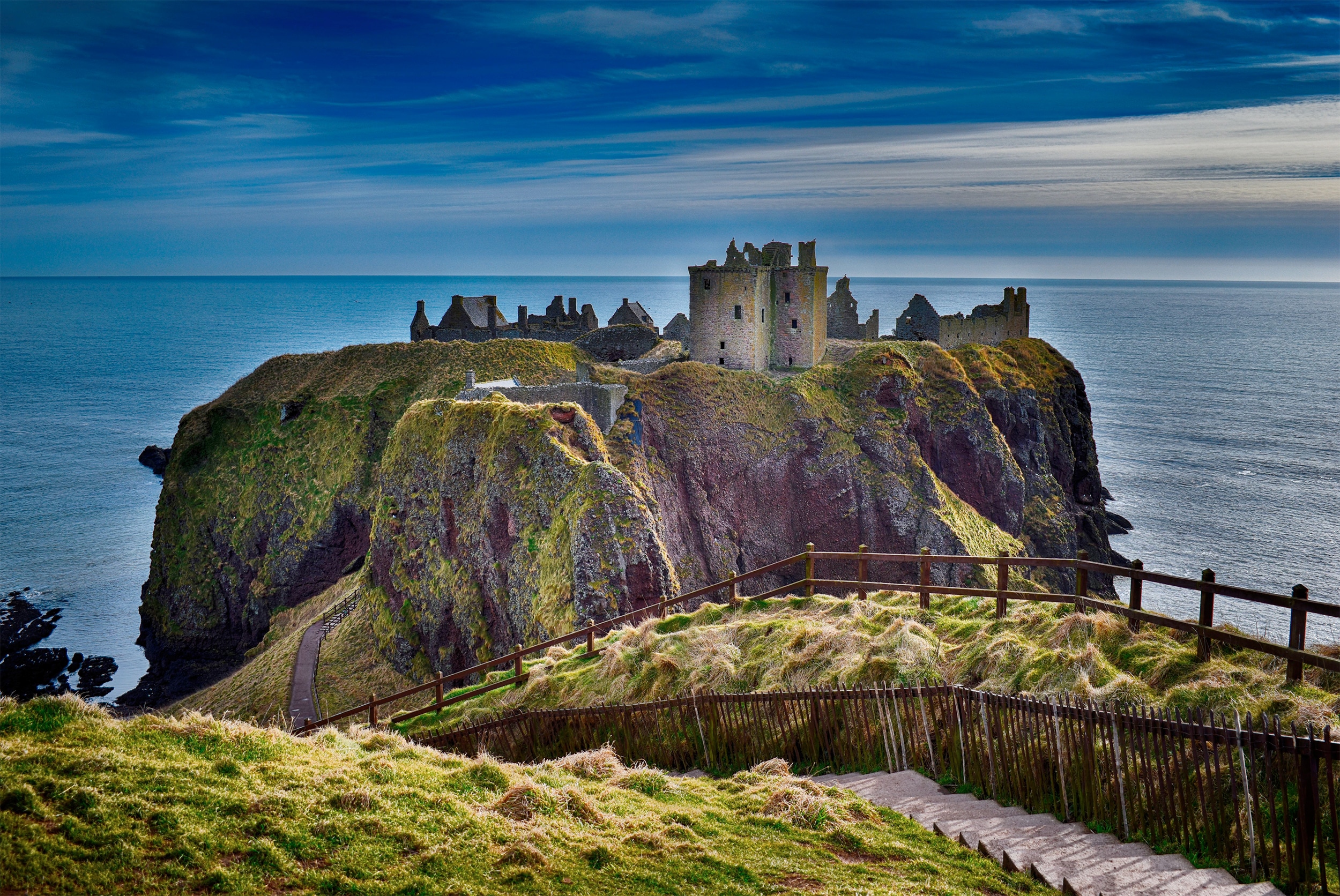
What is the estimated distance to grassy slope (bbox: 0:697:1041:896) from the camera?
31.9 ft

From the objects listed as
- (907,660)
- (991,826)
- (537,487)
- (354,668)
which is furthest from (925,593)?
(354,668)

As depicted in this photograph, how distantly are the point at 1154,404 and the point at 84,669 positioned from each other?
155835 millimetres

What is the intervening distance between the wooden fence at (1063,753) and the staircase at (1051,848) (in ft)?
0.82

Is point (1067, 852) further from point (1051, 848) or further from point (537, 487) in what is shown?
point (537, 487)

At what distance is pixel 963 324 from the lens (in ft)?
287

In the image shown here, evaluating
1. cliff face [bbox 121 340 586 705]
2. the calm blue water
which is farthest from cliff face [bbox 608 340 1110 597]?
the calm blue water

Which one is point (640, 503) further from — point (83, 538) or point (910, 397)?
point (83, 538)

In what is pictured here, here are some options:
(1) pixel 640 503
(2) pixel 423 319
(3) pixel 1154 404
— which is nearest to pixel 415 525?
(1) pixel 640 503

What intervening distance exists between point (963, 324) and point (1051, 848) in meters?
80.0

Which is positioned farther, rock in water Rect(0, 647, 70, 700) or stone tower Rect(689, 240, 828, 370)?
stone tower Rect(689, 240, 828, 370)

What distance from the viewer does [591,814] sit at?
40.6 ft

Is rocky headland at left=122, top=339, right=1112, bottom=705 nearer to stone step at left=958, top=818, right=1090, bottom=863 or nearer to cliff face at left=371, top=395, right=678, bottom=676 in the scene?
cliff face at left=371, top=395, right=678, bottom=676

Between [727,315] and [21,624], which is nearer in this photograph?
[21,624]

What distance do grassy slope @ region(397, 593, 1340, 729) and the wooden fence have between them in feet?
4.12
